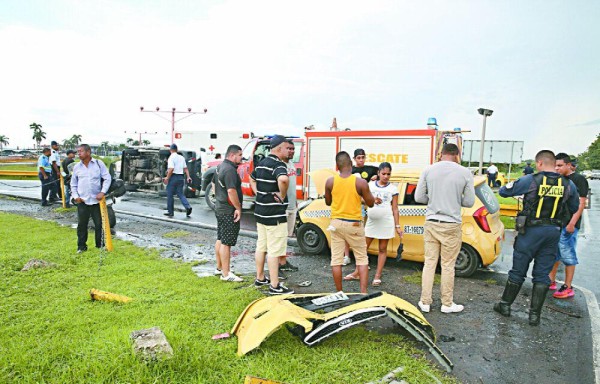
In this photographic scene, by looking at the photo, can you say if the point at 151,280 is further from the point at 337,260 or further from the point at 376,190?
the point at 376,190

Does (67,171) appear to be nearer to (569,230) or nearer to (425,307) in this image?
(425,307)

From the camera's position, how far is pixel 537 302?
4250mm

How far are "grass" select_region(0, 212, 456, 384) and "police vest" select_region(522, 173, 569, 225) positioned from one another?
6.70 ft

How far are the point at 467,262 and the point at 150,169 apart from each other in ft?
40.8

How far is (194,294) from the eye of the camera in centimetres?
460

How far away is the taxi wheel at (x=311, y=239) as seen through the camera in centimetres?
680

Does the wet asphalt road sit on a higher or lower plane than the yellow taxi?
lower

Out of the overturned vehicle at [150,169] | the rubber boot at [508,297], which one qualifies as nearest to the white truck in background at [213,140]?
the overturned vehicle at [150,169]

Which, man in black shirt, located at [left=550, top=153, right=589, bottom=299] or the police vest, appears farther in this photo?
man in black shirt, located at [left=550, top=153, right=589, bottom=299]

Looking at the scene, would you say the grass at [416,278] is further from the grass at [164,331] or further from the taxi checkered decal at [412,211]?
the grass at [164,331]

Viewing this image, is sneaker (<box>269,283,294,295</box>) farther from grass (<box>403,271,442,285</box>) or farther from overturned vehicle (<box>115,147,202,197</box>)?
overturned vehicle (<box>115,147,202,197</box>)

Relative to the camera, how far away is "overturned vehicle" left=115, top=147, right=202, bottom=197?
14.7 meters

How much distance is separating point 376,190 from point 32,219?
8.69 meters

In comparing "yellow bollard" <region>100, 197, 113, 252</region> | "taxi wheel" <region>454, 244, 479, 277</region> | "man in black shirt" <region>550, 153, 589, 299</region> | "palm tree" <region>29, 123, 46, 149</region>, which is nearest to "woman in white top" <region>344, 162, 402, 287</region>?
"taxi wheel" <region>454, 244, 479, 277</region>
